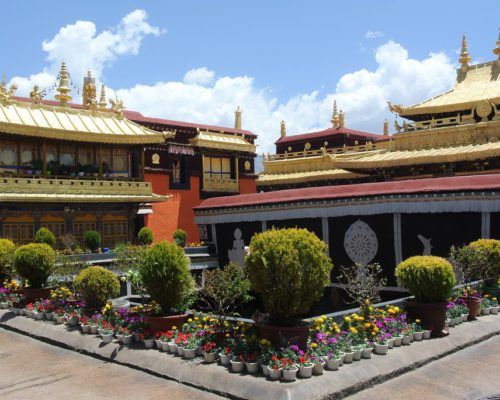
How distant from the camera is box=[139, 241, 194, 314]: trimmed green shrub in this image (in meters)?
11.5

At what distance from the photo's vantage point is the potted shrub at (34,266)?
15.6 meters

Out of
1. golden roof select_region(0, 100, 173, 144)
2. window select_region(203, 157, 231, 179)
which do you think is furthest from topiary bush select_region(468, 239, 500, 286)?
window select_region(203, 157, 231, 179)

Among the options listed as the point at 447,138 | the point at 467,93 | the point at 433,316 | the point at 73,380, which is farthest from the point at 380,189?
the point at 467,93

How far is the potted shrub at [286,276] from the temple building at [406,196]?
9079 millimetres

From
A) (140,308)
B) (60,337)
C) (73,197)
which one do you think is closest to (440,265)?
(140,308)

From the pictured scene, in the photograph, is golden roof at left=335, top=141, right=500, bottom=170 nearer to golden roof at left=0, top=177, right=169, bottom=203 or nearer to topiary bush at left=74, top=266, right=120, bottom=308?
golden roof at left=0, top=177, right=169, bottom=203

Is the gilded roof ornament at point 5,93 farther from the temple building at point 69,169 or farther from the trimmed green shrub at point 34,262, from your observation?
the trimmed green shrub at point 34,262

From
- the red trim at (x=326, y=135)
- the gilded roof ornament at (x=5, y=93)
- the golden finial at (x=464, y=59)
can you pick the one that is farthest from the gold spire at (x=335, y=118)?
the gilded roof ornament at (x=5, y=93)

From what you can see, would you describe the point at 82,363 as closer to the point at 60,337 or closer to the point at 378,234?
the point at 60,337

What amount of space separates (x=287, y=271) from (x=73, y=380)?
4506 mm

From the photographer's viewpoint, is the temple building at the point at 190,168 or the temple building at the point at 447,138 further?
the temple building at the point at 190,168

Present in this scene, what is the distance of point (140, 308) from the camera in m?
13.1

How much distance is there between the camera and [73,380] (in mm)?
9883

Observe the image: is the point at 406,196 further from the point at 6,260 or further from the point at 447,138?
the point at 6,260
